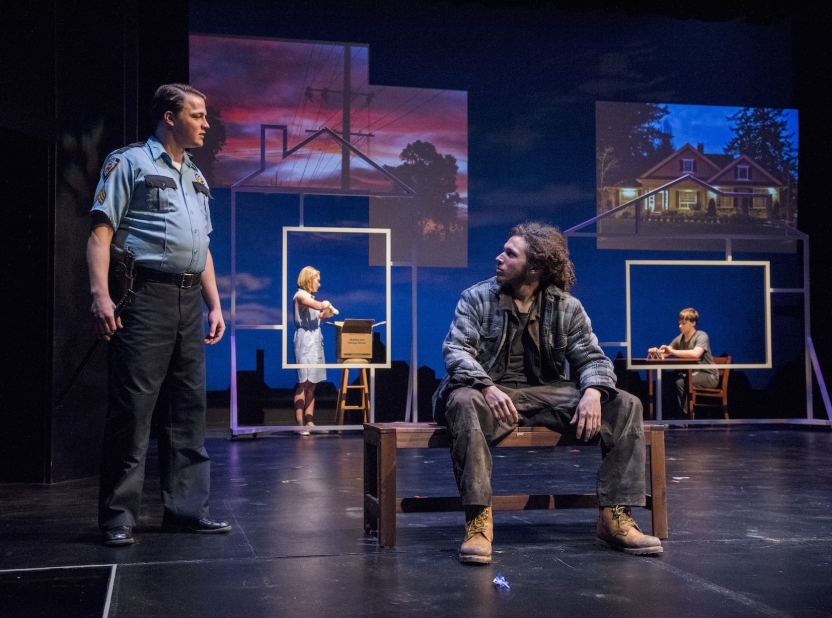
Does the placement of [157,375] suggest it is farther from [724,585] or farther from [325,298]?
[325,298]

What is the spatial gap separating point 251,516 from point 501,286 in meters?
1.37

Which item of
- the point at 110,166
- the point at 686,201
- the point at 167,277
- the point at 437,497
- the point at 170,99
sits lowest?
the point at 437,497

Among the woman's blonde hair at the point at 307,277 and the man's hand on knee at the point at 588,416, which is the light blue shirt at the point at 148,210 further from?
the woman's blonde hair at the point at 307,277

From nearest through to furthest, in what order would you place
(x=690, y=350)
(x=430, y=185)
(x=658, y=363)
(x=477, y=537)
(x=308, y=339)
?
(x=477, y=537) < (x=308, y=339) < (x=658, y=363) < (x=690, y=350) < (x=430, y=185)

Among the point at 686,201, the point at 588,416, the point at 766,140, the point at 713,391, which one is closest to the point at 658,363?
the point at 713,391

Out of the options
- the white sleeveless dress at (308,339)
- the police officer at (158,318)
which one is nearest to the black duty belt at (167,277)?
the police officer at (158,318)

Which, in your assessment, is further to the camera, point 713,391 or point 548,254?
point 713,391

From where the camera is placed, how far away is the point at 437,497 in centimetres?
307

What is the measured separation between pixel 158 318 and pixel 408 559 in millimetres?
1193

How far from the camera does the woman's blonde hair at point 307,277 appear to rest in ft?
25.2

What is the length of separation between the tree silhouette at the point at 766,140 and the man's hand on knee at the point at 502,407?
743 cm

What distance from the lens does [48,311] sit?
4512mm

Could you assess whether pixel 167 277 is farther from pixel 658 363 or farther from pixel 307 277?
pixel 658 363

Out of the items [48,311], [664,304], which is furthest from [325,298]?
[48,311]
